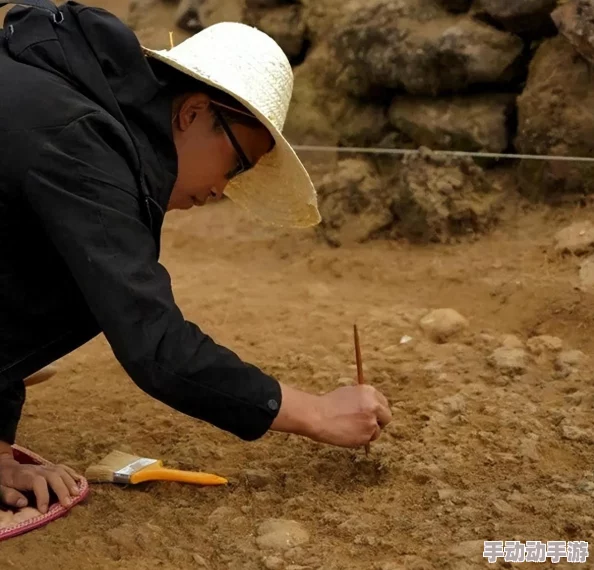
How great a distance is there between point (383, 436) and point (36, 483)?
0.78 metres

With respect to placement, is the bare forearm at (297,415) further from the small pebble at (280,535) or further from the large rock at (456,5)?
the large rock at (456,5)

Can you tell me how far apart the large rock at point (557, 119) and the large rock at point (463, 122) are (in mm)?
88

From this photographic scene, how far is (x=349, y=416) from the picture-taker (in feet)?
5.48

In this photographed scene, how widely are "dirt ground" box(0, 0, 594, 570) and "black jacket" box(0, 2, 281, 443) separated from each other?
0.34 metres

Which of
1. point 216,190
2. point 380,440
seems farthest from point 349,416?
point 216,190

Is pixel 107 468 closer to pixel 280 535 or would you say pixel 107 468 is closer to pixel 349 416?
pixel 280 535

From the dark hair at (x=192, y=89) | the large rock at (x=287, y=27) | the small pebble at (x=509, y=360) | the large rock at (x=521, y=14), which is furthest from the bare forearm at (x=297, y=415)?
the large rock at (x=287, y=27)

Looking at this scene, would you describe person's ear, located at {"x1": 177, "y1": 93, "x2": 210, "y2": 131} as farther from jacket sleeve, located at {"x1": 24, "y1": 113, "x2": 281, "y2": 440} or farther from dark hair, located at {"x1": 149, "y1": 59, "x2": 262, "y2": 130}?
jacket sleeve, located at {"x1": 24, "y1": 113, "x2": 281, "y2": 440}

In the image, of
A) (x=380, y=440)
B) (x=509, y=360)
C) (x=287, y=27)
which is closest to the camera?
(x=380, y=440)

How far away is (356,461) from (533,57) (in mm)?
2052

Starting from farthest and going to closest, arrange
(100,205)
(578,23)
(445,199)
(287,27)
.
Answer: (287,27)
(445,199)
(578,23)
(100,205)

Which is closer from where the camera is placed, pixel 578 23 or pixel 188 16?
pixel 578 23

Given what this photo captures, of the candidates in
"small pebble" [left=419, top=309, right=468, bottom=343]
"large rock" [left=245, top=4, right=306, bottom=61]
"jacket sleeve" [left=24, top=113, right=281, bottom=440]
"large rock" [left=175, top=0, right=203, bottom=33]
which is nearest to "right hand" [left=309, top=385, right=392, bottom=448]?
"jacket sleeve" [left=24, top=113, right=281, bottom=440]

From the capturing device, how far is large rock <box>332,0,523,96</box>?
3.36m
